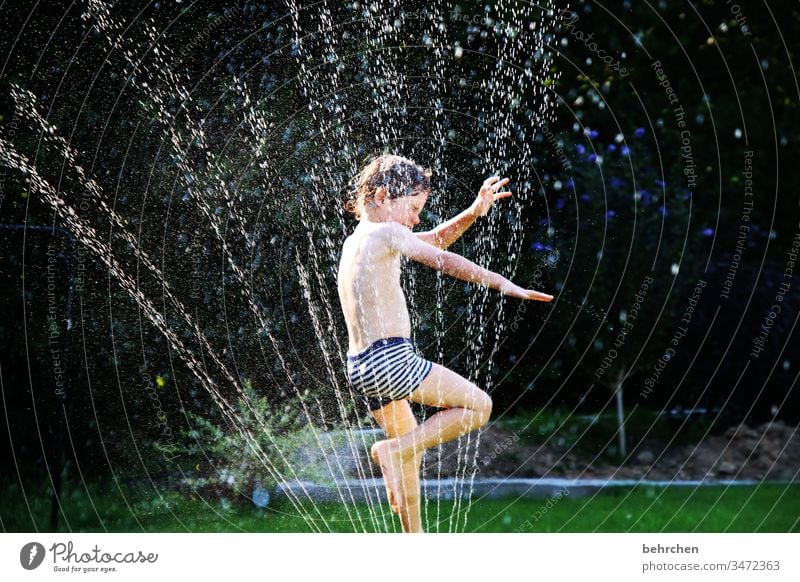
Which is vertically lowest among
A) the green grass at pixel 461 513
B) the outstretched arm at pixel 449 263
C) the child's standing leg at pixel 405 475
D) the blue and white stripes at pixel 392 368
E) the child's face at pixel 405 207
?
the green grass at pixel 461 513

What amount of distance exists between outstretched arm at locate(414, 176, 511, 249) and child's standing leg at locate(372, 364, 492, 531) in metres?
0.75

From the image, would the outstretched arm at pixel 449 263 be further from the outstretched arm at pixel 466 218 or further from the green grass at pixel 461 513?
the green grass at pixel 461 513

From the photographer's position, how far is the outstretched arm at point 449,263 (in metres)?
4.01

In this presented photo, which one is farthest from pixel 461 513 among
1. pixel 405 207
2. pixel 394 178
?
pixel 394 178

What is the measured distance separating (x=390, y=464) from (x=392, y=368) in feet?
1.38

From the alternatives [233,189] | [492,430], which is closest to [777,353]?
[492,430]

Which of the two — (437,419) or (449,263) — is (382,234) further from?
(437,419)

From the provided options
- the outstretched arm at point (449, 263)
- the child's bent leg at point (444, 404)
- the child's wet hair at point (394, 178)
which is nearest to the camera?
the outstretched arm at point (449, 263)

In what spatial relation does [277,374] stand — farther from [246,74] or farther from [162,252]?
[246,74]

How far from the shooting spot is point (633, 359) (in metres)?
6.80

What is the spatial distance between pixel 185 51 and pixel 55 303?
1841 mm

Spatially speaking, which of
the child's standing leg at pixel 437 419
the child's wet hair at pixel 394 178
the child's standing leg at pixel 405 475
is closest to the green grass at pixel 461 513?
the child's standing leg at pixel 405 475

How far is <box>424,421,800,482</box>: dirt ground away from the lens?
6.60m

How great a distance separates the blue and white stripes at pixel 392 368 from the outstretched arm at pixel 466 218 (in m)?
0.62
